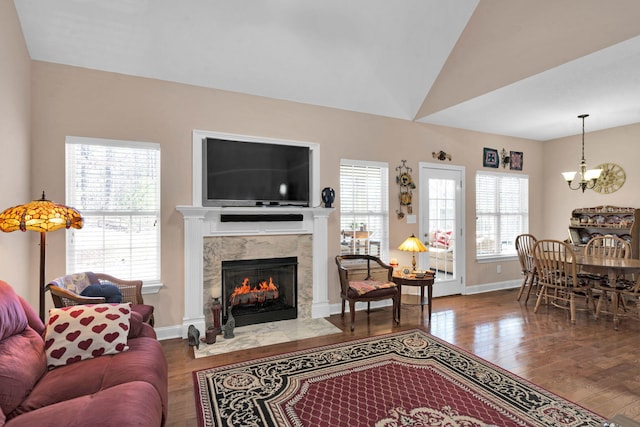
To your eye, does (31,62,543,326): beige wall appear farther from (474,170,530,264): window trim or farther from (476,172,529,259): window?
(476,172,529,259): window

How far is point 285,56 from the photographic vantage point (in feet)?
12.1

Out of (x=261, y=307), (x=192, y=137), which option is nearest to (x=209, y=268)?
(x=261, y=307)

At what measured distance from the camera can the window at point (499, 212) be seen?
574 centimetres

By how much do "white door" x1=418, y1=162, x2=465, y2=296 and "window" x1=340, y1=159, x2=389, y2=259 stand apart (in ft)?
2.23

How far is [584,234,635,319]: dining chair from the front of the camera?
412 centimetres

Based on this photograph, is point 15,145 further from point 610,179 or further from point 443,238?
point 610,179

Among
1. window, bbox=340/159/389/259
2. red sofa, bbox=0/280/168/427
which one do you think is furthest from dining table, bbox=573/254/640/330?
red sofa, bbox=0/280/168/427

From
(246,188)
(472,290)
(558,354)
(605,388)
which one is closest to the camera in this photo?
(605,388)

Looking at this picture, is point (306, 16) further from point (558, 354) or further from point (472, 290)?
point (472, 290)

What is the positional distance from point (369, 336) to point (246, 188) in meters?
2.16

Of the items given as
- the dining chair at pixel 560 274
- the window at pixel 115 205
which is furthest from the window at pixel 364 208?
the window at pixel 115 205

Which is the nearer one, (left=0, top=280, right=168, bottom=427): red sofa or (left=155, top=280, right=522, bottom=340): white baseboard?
(left=0, top=280, right=168, bottom=427): red sofa

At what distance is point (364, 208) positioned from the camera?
469cm

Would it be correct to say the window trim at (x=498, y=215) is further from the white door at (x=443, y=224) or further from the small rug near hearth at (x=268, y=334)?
the small rug near hearth at (x=268, y=334)
